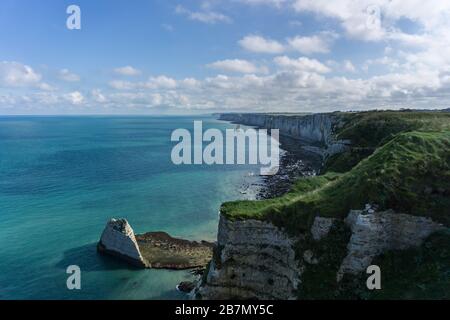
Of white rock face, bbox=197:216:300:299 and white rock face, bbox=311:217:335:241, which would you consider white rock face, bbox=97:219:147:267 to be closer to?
white rock face, bbox=197:216:300:299

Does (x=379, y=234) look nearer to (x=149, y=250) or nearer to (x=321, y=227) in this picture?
(x=321, y=227)

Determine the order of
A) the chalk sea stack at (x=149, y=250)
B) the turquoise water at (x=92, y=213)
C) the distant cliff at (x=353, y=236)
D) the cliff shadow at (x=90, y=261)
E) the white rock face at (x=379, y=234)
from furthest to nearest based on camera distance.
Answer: the chalk sea stack at (x=149, y=250) < the cliff shadow at (x=90, y=261) < the turquoise water at (x=92, y=213) < the white rock face at (x=379, y=234) < the distant cliff at (x=353, y=236)

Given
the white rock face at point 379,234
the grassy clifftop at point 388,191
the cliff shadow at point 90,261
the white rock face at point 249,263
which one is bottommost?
the cliff shadow at point 90,261

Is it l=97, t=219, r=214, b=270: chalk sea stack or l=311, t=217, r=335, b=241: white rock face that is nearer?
l=311, t=217, r=335, b=241: white rock face

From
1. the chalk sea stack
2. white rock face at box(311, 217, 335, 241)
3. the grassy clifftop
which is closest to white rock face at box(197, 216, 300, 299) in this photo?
the grassy clifftop

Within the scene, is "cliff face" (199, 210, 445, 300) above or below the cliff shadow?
above

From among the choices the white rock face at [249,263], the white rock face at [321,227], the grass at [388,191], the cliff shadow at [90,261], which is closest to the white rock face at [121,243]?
the cliff shadow at [90,261]

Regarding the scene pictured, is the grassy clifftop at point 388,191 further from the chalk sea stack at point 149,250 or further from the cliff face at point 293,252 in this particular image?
the chalk sea stack at point 149,250
